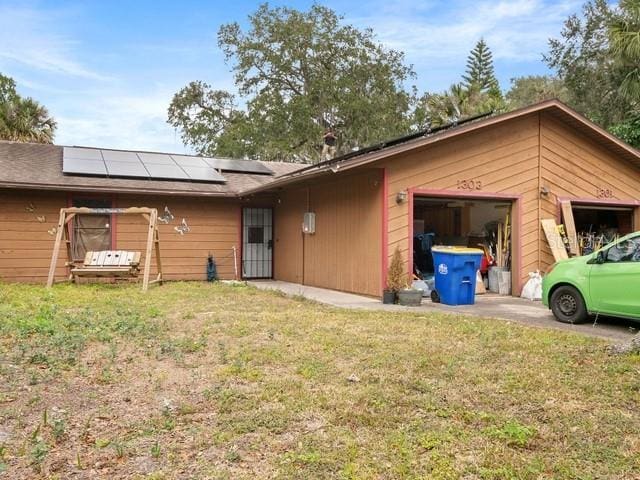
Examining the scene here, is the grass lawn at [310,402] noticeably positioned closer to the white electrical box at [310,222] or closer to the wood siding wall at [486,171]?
the wood siding wall at [486,171]

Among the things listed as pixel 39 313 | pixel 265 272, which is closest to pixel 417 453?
pixel 39 313

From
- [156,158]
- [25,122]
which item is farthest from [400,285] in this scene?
[25,122]

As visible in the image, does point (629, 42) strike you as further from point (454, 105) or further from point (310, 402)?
point (310, 402)

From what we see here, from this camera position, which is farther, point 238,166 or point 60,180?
point 238,166

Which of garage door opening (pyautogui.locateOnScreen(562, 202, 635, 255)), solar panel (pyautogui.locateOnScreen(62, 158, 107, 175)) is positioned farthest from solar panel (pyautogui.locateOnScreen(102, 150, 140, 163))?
garage door opening (pyautogui.locateOnScreen(562, 202, 635, 255))

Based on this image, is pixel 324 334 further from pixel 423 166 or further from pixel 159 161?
pixel 159 161

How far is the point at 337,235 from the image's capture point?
10.8 meters

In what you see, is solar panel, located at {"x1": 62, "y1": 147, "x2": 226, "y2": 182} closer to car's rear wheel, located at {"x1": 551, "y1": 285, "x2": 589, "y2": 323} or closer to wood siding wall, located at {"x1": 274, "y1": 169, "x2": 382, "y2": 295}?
wood siding wall, located at {"x1": 274, "y1": 169, "x2": 382, "y2": 295}

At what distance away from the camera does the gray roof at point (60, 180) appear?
11383 millimetres

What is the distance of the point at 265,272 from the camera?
14.3m

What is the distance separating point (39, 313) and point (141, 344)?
2.48m

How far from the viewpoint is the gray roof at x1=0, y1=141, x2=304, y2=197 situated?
11.4 meters

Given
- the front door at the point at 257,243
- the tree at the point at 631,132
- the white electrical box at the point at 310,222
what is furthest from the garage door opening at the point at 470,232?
the tree at the point at 631,132

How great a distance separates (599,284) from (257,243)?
9.28 meters
